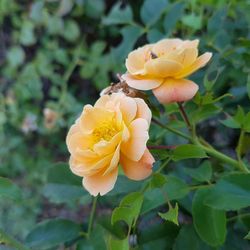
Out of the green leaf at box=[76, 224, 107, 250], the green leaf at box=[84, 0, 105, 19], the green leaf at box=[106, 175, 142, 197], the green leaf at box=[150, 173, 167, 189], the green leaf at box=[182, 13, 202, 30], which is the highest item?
the green leaf at box=[150, 173, 167, 189]

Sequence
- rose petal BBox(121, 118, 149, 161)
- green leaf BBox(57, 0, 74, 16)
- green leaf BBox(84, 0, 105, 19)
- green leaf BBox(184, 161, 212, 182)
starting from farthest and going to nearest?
1. green leaf BBox(84, 0, 105, 19)
2. green leaf BBox(57, 0, 74, 16)
3. green leaf BBox(184, 161, 212, 182)
4. rose petal BBox(121, 118, 149, 161)

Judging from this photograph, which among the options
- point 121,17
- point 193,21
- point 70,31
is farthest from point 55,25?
point 193,21

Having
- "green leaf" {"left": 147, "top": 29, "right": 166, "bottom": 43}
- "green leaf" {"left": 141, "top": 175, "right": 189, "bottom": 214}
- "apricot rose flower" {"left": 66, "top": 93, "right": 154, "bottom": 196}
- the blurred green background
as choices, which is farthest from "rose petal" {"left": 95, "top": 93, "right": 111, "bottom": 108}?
the blurred green background

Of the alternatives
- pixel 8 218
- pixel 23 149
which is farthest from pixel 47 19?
pixel 8 218

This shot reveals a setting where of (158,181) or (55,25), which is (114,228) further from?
(55,25)

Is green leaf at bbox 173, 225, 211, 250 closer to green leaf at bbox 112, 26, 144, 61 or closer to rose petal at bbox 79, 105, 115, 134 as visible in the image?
rose petal at bbox 79, 105, 115, 134
